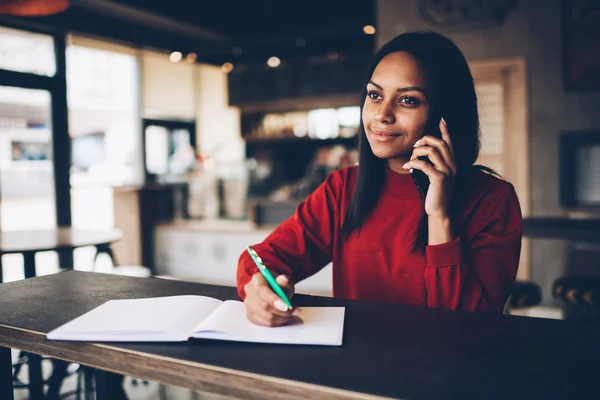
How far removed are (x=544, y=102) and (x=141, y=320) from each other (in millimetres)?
4245

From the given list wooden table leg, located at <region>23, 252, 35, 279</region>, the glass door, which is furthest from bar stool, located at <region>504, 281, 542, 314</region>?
the glass door

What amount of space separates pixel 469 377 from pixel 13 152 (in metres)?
4.93

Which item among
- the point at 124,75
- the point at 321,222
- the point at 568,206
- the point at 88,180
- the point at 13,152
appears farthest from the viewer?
the point at 124,75

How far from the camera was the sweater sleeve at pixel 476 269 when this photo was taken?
1.09 m

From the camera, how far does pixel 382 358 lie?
2.44 ft

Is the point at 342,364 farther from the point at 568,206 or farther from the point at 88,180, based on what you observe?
the point at 88,180

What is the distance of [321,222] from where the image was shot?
1.42 m

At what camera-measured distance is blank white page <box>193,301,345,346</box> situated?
2.65 feet

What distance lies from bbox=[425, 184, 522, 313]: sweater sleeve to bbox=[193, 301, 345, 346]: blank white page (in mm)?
257

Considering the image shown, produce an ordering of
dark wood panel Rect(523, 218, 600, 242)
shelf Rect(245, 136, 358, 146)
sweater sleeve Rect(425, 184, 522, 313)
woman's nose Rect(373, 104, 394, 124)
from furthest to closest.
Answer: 1. shelf Rect(245, 136, 358, 146)
2. dark wood panel Rect(523, 218, 600, 242)
3. woman's nose Rect(373, 104, 394, 124)
4. sweater sleeve Rect(425, 184, 522, 313)

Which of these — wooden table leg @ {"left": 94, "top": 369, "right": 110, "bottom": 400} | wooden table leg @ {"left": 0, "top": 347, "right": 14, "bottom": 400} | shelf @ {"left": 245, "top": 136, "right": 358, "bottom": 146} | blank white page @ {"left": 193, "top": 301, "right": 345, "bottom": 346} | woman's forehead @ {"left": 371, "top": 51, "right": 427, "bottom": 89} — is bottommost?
wooden table leg @ {"left": 94, "top": 369, "right": 110, "bottom": 400}

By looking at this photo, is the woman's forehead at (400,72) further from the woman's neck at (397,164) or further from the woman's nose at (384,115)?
the woman's neck at (397,164)

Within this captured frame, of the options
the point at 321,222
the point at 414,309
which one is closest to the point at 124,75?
the point at 321,222

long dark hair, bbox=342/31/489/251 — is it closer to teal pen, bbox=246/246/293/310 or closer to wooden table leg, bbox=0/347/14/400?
teal pen, bbox=246/246/293/310
